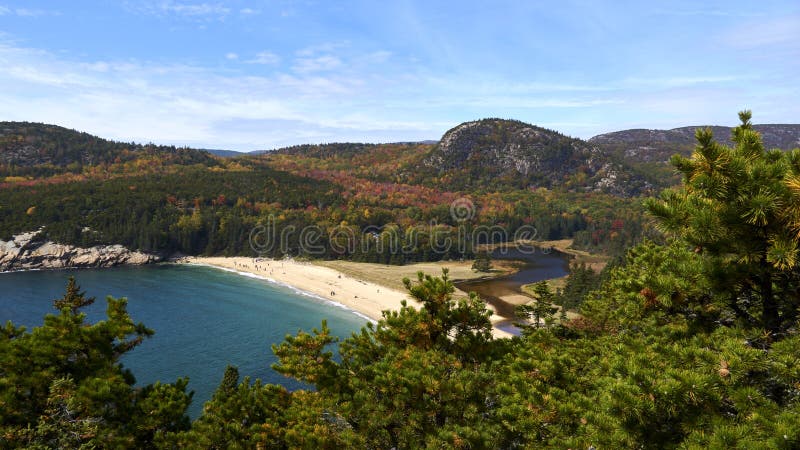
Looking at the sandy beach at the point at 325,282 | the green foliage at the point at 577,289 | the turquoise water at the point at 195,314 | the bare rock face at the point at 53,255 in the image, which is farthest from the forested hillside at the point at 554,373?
the bare rock face at the point at 53,255

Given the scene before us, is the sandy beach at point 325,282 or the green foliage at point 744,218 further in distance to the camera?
the sandy beach at point 325,282

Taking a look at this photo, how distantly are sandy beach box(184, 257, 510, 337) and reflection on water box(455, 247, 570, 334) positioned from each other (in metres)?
13.5

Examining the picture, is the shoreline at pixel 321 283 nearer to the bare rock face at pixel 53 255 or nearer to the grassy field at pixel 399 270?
the grassy field at pixel 399 270

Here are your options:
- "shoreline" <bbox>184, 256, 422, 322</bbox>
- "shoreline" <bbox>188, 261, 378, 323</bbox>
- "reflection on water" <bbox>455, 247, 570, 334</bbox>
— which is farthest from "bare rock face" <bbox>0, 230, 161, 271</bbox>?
"reflection on water" <bbox>455, 247, 570, 334</bbox>

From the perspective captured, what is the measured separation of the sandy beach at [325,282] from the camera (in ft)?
283

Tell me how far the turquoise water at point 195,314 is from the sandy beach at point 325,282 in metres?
4.37

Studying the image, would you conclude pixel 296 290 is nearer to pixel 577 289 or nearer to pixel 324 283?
pixel 324 283

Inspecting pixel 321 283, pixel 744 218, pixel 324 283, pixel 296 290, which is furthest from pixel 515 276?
pixel 744 218

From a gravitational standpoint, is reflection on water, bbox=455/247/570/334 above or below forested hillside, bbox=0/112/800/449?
below

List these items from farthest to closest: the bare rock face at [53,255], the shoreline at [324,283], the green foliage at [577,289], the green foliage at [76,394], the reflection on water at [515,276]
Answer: the bare rock face at [53,255] → the reflection on water at [515,276] → the shoreline at [324,283] → the green foliage at [577,289] → the green foliage at [76,394]

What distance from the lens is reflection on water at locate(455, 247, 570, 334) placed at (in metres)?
87.2

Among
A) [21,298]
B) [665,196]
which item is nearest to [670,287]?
[665,196]

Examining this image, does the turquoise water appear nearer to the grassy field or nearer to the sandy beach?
the sandy beach

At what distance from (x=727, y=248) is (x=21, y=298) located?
119 meters
